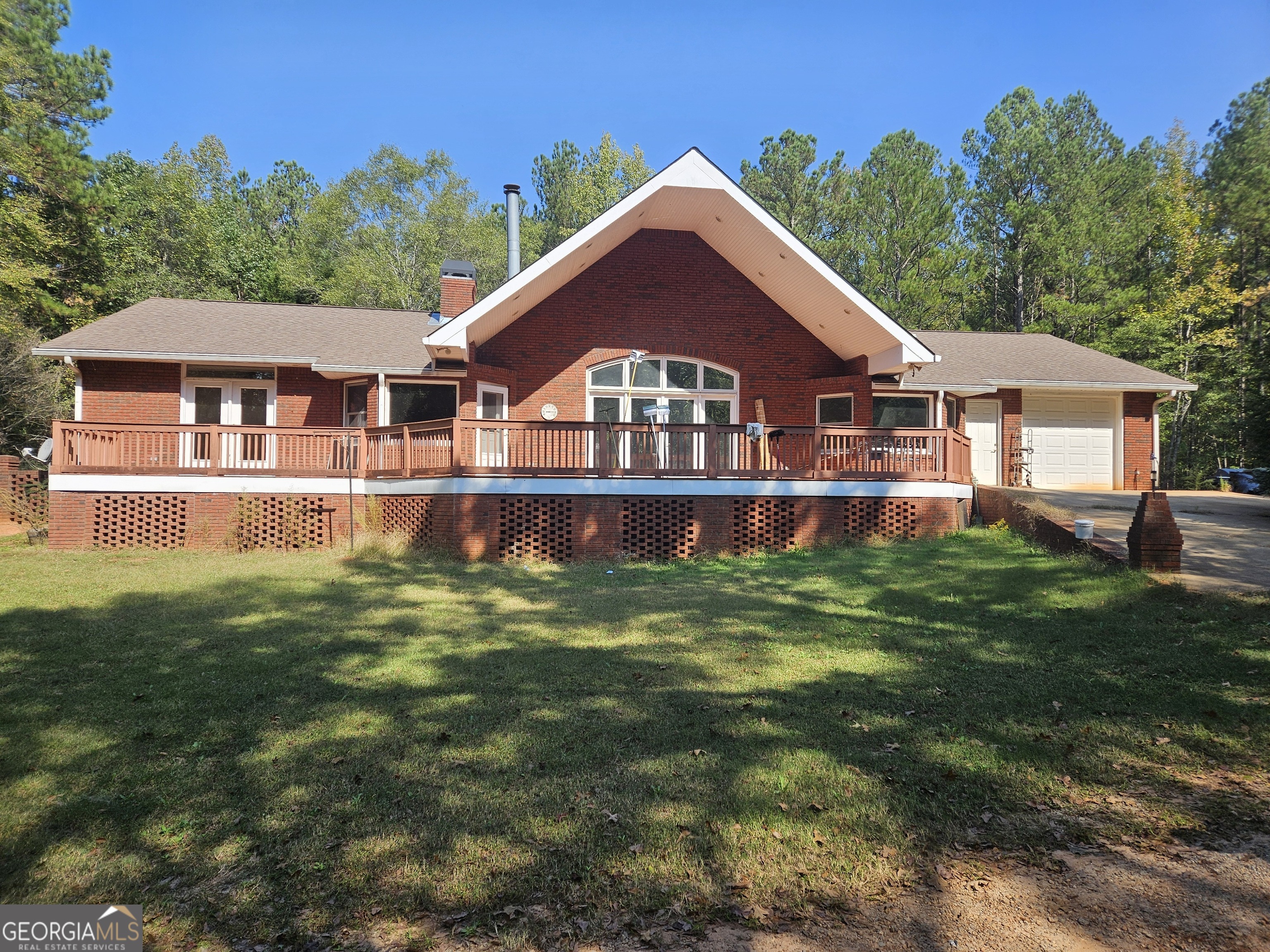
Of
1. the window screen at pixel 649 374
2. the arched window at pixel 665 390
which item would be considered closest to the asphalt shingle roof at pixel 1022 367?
the arched window at pixel 665 390

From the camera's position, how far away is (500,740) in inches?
189

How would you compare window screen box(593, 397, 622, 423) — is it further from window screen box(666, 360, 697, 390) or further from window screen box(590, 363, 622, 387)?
window screen box(666, 360, 697, 390)

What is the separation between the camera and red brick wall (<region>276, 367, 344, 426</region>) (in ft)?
58.2

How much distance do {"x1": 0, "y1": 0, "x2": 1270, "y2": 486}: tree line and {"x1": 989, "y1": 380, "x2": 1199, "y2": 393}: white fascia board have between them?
21.3ft

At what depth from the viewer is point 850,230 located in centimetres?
3978

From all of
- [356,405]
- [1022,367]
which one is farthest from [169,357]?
[1022,367]

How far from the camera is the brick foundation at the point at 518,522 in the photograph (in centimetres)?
1305

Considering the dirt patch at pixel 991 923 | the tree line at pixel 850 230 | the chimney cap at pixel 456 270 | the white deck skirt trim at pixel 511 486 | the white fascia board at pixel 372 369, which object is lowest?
the dirt patch at pixel 991 923

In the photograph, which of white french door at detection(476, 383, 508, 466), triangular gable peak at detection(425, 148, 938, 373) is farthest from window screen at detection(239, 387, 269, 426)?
triangular gable peak at detection(425, 148, 938, 373)

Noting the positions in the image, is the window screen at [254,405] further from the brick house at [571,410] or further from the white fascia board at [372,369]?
the white fascia board at [372,369]

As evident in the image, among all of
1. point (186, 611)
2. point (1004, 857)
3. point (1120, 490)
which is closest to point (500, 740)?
point (1004, 857)

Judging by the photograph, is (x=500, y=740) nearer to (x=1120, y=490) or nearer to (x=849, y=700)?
(x=849, y=700)

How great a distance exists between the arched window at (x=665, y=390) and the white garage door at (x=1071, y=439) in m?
10.0

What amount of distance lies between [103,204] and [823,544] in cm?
3191
